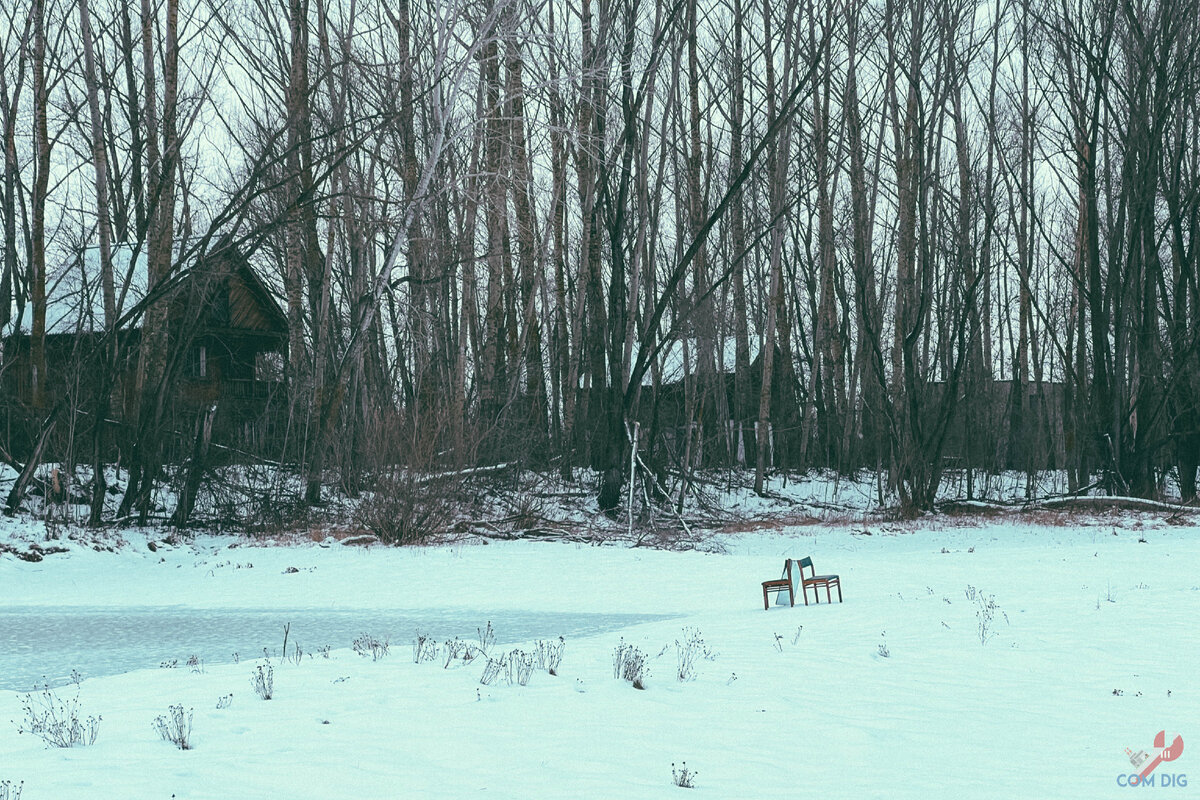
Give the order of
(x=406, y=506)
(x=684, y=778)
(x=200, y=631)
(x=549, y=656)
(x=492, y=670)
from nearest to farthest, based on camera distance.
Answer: (x=684, y=778) → (x=492, y=670) → (x=549, y=656) → (x=200, y=631) → (x=406, y=506)

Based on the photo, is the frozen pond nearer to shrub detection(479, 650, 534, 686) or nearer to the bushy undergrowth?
shrub detection(479, 650, 534, 686)

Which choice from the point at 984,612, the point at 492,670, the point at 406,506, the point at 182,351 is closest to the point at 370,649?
the point at 492,670

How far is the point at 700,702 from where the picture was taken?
7.54 metres

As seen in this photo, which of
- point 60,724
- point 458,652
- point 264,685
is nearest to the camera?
point 60,724

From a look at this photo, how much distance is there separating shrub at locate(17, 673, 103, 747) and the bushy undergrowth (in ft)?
1.13

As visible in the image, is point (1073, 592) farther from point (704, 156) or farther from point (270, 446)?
point (704, 156)

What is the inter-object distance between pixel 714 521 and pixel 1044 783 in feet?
61.8

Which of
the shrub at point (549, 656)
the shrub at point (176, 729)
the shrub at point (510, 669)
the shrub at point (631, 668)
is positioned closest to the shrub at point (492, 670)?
the shrub at point (510, 669)

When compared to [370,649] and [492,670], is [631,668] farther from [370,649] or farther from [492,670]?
[370,649]

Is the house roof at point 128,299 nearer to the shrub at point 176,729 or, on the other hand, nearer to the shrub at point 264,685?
the shrub at point 264,685

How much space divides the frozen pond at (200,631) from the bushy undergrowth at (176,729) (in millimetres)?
2805

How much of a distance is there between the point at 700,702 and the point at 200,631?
→ 6.35m

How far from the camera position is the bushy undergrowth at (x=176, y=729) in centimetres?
604

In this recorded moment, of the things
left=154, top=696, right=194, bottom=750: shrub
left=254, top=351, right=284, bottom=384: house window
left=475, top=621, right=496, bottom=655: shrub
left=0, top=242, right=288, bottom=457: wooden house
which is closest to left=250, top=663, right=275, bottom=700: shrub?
left=154, top=696, right=194, bottom=750: shrub
